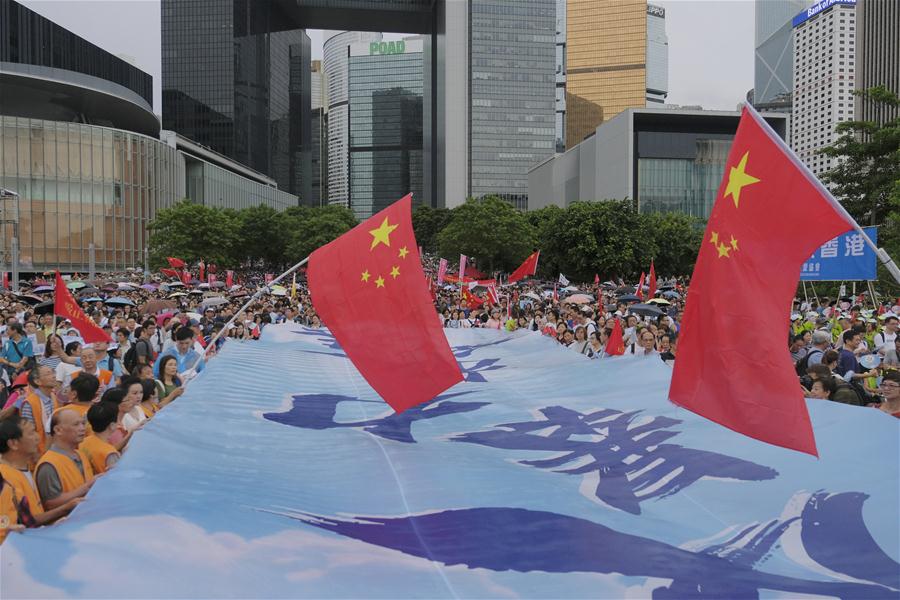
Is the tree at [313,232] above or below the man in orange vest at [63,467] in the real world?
above

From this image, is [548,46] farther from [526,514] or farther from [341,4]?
[526,514]

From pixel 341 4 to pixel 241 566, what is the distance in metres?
159

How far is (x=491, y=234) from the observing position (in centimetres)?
6788

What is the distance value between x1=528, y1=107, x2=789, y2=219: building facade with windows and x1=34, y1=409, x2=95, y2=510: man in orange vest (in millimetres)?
90683

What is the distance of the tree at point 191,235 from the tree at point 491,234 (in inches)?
800

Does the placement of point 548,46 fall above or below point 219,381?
above

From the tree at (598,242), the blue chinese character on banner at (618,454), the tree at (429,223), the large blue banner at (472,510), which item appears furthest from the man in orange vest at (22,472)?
the tree at (429,223)

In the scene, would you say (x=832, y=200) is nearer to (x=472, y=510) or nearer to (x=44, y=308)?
(x=472, y=510)

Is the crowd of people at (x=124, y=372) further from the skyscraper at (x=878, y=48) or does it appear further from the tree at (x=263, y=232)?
the skyscraper at (x=878, y=48)

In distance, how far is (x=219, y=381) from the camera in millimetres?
9328

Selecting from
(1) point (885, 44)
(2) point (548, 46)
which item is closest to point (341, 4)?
(2) point (548, 46)

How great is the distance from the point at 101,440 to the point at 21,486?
1.21 m

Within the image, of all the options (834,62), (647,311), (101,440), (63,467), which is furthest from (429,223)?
(834,62)

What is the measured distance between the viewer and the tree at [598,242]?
58.3 metres
